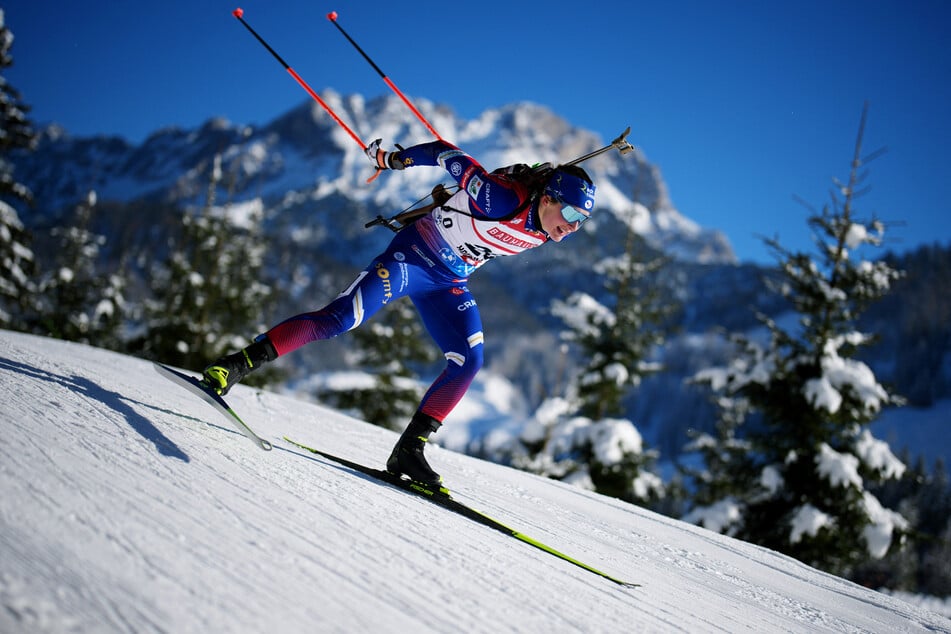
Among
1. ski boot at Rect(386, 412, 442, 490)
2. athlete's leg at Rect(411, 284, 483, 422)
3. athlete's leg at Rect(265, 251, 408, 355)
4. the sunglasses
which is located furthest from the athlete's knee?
the sunglasses

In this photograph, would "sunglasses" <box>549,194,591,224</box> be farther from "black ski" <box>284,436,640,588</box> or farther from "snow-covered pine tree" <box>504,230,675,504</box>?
"snow-covered pine tree" <box>504,230,675,504</box>

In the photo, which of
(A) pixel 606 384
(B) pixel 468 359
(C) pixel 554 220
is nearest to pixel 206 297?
(A) pixel 606 384

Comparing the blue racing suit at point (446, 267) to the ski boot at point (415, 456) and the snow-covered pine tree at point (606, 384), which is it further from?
the snow-covered pine tree at point (606, 384)

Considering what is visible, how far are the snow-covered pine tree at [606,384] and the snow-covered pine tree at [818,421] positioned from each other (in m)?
2.14

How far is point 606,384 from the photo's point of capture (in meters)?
12.7

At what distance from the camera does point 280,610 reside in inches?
58.1

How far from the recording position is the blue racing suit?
3348mm

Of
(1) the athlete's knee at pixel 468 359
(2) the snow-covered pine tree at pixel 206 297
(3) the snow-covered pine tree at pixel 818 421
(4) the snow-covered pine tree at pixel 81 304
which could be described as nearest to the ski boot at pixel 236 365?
(1) the athlete's knee at pixel 468 359

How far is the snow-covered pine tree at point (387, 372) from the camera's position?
63.2 ft

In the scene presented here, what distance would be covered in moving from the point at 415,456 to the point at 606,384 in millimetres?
9973

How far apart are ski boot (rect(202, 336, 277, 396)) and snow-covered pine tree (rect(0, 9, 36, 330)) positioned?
14.8 meters

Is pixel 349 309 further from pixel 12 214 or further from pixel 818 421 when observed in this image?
pixel 12 214

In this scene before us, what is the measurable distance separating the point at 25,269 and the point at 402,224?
1519cm

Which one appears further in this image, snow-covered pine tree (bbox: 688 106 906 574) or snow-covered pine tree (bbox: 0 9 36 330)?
snow-covered pine tree (bbox: 0 9 36 330)
